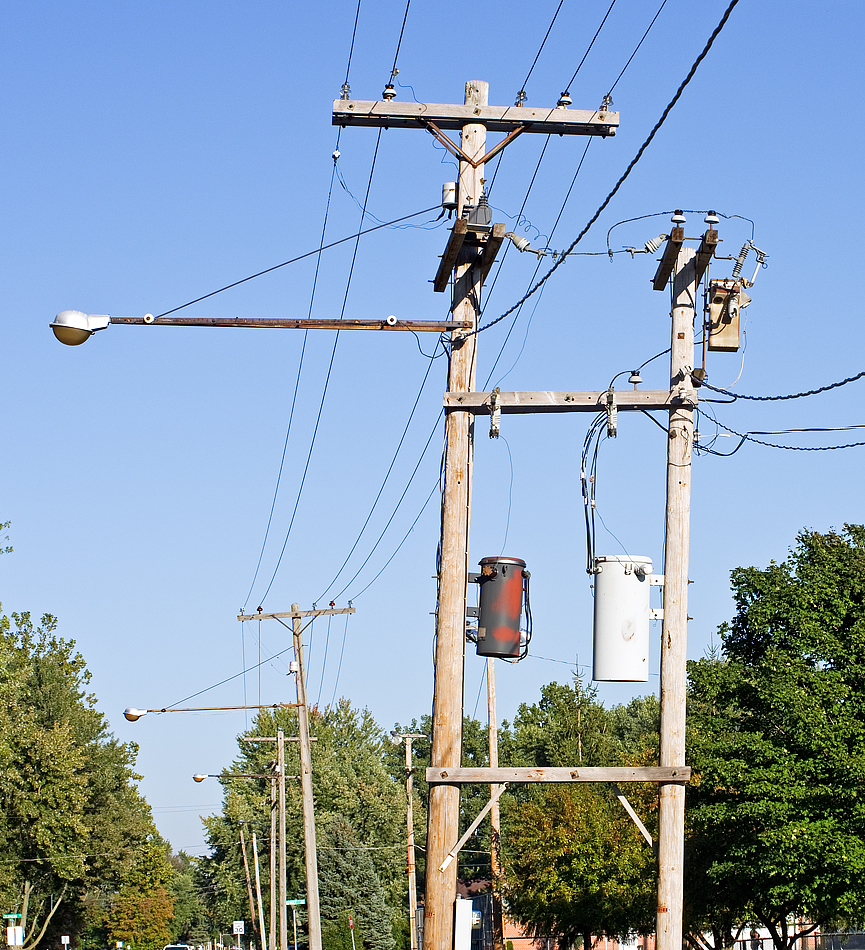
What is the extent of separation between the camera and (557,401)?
11664 millimetres

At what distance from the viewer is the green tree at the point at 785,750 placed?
26.5 meters

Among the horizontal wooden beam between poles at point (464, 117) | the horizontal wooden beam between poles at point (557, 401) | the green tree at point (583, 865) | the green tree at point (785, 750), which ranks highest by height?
the horizontal wooden beam between poles at point (464, 117)

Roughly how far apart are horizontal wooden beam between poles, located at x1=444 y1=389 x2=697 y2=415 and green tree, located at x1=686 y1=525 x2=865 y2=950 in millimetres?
17736

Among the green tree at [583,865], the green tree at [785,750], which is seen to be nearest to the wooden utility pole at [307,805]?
the green tree at [583,865]

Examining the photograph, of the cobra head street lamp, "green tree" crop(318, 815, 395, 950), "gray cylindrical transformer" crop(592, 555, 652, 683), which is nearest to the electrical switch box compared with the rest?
"gray cylindrical transformer" crop(592, 555, 652, 683)

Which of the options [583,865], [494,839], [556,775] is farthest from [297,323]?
[583,865]

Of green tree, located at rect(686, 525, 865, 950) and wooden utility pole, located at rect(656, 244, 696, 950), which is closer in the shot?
wooden utility pole, located at rect(656, 244, 696, 950)

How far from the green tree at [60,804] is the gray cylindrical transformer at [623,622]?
3894 cm

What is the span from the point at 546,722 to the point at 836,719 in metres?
48.2

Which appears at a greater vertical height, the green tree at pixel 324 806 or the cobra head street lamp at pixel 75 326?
the cobra head street lamp at pixel 75 326

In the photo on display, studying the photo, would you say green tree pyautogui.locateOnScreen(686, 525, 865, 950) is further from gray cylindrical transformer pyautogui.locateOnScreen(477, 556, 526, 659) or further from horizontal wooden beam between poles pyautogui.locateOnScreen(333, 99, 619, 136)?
horizontal wooden beam between poles pyautogui.locateOnScreen(333, 99, 619, 136)

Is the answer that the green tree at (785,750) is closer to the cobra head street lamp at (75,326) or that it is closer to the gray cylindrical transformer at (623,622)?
the gray cylindrical transformer at (623,622)

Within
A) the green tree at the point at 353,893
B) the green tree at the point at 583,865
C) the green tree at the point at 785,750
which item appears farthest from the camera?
the green tree at the point at 353,893

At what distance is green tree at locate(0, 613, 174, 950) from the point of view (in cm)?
5462
